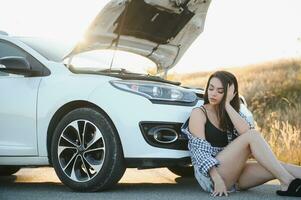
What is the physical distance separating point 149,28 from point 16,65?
1627 millimetres

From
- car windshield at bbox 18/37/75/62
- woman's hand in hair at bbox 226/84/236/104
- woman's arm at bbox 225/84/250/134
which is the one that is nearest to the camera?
woman's arm at bbox 225/84/250/134

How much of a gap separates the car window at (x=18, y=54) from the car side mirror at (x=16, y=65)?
0.10 meters

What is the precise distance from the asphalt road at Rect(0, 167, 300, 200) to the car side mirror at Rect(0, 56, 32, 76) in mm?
Result: 1196

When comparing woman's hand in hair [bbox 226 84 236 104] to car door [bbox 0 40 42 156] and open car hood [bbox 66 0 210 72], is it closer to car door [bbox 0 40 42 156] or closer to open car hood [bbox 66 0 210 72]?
open car hood [bbox 66 0 210 72]

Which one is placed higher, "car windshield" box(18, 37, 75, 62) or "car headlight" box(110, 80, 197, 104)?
"car windshield" box(18, 37, 75, 62)

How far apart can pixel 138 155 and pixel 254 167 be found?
1098 millimetres

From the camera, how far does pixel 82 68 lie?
24.1 feet

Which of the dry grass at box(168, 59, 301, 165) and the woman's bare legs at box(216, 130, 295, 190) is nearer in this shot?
the woman's bare legs at box(216, 130, 295, 190)

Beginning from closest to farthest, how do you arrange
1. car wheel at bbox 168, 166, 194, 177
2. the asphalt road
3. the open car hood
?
the asphalt road, the open car hood, car wheel at bbox 168, 166, 194, 177

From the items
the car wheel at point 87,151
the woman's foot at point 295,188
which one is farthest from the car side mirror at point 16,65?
the woman's foot at point 295,188

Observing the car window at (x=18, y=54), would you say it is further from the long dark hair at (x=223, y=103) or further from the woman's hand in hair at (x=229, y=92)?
the woman's hand in hair at (x=229, y=92)

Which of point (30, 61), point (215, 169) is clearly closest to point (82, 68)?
point (30, 61)

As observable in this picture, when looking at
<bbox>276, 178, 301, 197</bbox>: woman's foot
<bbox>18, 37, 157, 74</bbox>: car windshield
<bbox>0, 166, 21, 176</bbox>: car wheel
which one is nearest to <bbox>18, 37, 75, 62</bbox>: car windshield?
<bbox>18, 37, 157, 74</bbox>: car windshield

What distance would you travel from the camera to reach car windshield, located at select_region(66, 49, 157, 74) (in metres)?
7.40
